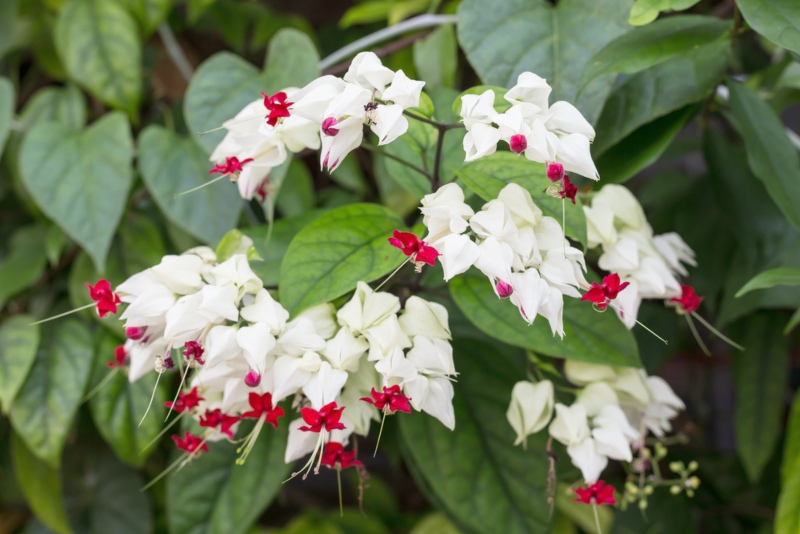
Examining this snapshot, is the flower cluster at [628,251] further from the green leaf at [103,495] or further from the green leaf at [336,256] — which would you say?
the green leaf at [103,495]

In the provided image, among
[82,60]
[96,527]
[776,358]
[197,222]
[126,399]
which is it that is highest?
[82,60]

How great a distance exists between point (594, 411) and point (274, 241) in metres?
0.32

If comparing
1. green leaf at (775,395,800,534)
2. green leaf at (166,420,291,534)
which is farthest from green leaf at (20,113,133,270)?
green leaf at (775,395,800,534)

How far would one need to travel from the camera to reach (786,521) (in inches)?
25.6

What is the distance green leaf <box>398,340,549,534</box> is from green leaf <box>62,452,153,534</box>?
1.78 feet

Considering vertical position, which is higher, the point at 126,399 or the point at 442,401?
the point at 442,401

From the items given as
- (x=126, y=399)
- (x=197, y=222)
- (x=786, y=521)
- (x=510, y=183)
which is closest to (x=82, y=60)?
(x=197, y=222)

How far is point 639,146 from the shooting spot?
0.70 m

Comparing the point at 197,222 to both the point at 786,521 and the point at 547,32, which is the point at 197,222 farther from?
the point at 786,521

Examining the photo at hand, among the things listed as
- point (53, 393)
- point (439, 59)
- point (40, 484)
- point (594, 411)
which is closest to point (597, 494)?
point (594, 411)

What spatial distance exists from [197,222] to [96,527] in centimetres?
56

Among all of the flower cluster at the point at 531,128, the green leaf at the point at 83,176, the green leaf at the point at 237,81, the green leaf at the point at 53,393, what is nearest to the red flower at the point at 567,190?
the flower cluster at the point at 531,128

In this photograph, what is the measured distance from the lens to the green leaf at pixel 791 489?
2.13 feet

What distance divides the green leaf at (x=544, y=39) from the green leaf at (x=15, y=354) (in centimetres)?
57
